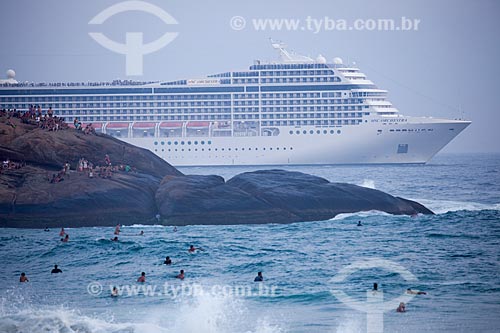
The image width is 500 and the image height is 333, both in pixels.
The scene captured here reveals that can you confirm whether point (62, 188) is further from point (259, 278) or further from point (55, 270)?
point (259, 278)

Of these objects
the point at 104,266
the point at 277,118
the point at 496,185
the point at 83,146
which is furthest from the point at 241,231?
the point at 277,118

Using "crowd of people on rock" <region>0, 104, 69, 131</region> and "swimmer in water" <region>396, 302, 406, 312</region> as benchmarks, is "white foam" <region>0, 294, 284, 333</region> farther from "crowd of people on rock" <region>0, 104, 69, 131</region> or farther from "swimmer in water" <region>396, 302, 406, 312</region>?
"crowd of people on rock" <region>0, 104, 69, 131</region>

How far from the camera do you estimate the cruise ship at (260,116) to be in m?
94.2

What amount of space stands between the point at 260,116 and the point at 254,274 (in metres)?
70.7

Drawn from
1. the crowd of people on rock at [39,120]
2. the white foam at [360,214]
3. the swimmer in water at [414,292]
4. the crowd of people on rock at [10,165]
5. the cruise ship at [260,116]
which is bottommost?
the swimmer in water at [414,292]

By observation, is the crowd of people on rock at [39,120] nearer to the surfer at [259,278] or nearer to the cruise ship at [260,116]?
the surfer at [259,278]

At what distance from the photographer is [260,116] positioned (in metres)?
98.7

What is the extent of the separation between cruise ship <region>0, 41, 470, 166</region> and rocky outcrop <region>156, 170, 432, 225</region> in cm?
4886

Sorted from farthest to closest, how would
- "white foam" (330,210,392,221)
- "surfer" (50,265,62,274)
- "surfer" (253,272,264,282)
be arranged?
"white foam" (330,210,392,221), "surfer" (50,265,62,274), "surfer" (253,272,264,282)

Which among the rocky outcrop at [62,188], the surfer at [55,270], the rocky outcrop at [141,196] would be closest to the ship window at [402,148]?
the rocky outcrop at [141,196]

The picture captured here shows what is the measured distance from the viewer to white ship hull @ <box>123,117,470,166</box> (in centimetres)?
9325

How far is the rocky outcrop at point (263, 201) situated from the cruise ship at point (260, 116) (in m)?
48.9

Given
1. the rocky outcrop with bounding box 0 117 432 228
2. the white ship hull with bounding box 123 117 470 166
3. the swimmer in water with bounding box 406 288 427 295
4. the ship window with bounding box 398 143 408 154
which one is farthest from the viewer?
the ship window with bounding box 398 143 408 154

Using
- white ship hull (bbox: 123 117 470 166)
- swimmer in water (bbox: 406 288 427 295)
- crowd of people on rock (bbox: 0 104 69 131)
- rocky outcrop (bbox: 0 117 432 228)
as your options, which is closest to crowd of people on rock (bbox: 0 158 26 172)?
rocky outcrop (bbox: 0 117 432 228)
